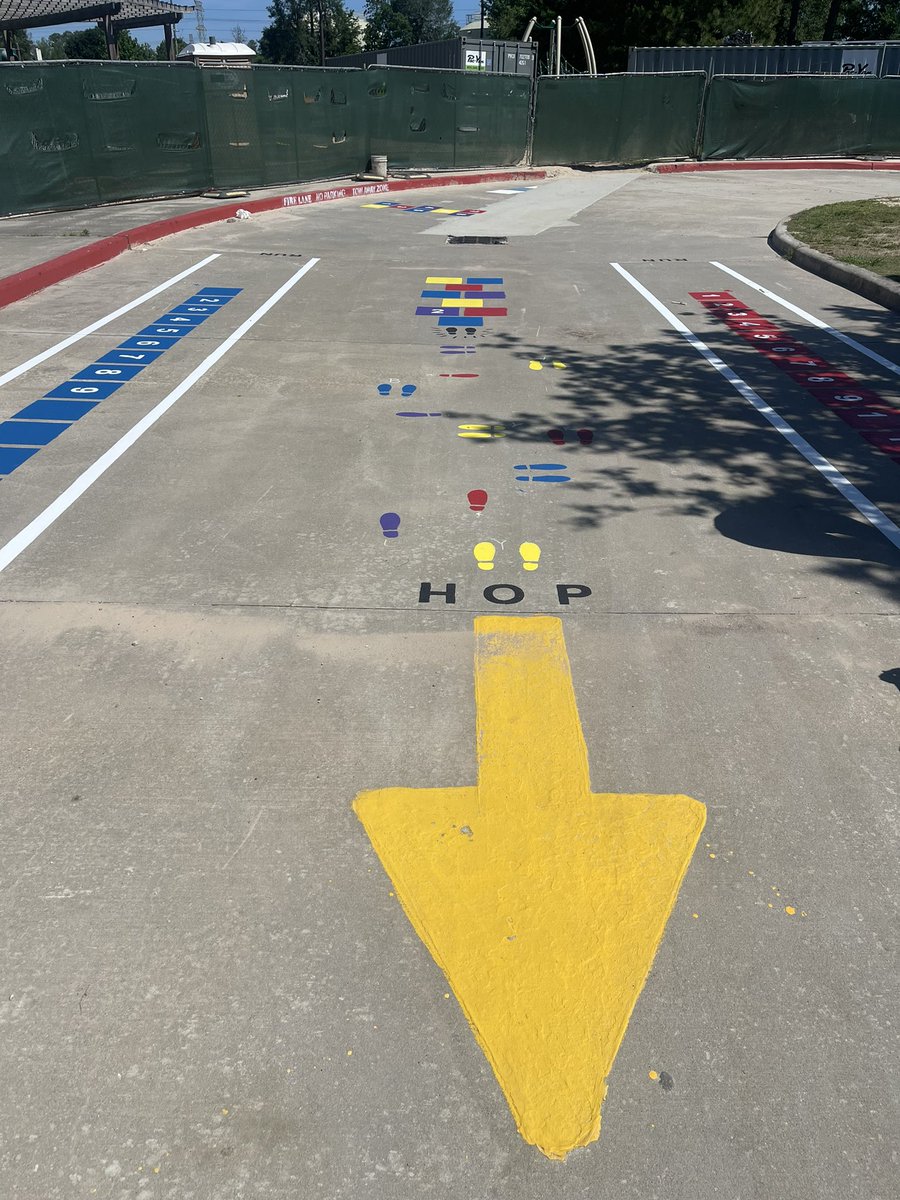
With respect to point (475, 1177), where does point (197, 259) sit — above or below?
above

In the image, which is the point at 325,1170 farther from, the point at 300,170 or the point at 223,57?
the point at 223,57

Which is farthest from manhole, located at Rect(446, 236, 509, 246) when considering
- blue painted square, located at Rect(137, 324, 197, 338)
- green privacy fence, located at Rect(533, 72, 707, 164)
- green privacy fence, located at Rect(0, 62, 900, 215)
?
green privacy fence, located at Rect(533, 72, 707, 164)

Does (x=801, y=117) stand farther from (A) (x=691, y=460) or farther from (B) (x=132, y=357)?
(A) (x=691, y=460)

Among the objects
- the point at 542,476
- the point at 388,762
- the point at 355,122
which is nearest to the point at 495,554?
the point at 542,476

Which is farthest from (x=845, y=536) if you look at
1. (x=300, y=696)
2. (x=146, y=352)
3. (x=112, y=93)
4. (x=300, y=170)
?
(x=300, y=170)

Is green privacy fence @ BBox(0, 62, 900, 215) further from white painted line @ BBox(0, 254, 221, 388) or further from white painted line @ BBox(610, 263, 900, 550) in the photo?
white painted line @ BBox(610, 263, 900, 550)

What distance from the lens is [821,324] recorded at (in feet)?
34.7

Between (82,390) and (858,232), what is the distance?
1296 cm

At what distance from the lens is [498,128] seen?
25.7 metres

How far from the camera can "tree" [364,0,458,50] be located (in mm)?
118250

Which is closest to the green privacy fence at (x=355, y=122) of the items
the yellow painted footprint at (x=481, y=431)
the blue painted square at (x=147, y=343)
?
the blue painted square at (x=147, y=343)

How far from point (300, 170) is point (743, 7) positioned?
116 feet

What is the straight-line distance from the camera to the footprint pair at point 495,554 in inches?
199

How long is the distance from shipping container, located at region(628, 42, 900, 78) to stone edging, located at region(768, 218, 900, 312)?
20.1 m
